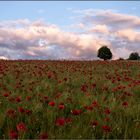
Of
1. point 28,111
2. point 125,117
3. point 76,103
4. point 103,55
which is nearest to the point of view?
point 28,111

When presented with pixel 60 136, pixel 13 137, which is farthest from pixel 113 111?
pixel 13 137

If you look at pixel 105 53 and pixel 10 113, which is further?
pixel 105 53

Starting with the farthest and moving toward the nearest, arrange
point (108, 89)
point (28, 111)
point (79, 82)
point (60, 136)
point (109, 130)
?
point (79, 82) → point (108, 89) → point (28, 111) → point (109, 130) → point (60, 136)

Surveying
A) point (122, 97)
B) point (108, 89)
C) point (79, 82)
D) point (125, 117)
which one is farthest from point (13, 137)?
point (79, 82)

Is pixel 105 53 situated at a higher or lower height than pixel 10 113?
higher

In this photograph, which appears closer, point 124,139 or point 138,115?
point 124,139

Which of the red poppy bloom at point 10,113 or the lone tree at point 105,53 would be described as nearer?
the red poppy bloom at point 10,113

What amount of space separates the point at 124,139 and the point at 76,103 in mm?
2647

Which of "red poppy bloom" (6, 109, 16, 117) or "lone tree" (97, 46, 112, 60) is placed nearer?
"red poppy bloom" (6, 109, 16, 117)

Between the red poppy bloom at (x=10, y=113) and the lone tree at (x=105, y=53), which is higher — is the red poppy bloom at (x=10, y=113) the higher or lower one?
the lower one

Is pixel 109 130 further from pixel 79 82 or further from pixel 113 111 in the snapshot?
pixel 79 82

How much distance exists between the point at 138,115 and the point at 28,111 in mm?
2238

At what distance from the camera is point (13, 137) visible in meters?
5.06

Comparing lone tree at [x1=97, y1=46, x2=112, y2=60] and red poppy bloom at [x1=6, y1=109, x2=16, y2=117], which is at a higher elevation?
lone tree at [x1=97, y1=46, x2=112, y2=60]
